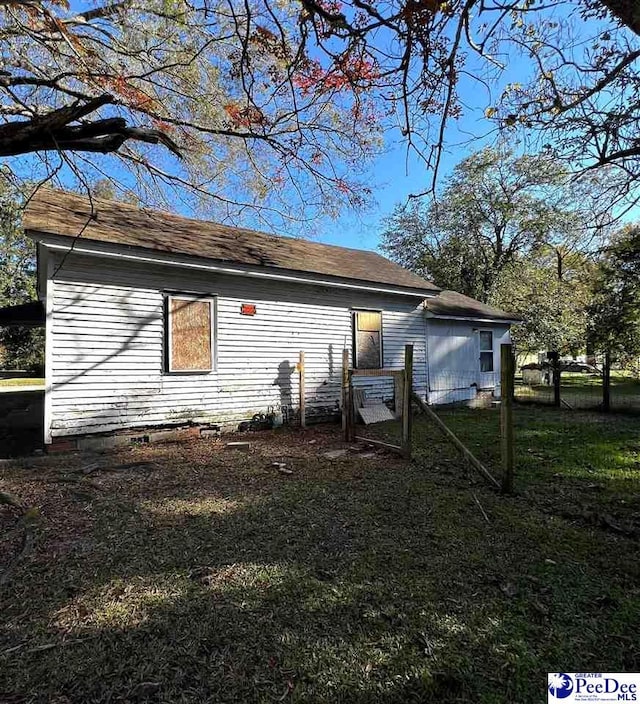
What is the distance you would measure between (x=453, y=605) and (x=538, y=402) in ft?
38.9

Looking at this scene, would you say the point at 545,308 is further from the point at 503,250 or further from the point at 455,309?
the point at 455,309

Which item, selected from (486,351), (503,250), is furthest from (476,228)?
(486,351)

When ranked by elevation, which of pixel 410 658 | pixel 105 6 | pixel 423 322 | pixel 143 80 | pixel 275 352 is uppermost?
pixel 105 6

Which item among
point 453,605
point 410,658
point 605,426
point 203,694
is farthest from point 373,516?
point 605,426

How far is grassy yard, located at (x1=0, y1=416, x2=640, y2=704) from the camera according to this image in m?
1.95

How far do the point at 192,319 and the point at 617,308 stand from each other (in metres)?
10.7

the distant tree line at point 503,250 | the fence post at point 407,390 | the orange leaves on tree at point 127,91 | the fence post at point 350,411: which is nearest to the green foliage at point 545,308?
the distant tree line at point 503,250

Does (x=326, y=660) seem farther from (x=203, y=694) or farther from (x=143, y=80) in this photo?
(x=143, y=80)

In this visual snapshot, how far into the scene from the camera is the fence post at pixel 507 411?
4.40m

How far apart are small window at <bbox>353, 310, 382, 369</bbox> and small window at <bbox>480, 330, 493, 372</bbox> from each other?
4.89 m

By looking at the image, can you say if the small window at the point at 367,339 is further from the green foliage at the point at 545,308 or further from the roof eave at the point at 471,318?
the green foliage at the point at 545,308

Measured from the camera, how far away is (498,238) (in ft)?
69.8

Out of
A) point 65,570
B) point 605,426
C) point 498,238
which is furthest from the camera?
point 498,238

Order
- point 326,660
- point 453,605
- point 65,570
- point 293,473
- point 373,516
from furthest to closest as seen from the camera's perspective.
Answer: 1. point 293,473
2. point 373,516
3. point 65,570
4. point 453,605
5. point 326,660
